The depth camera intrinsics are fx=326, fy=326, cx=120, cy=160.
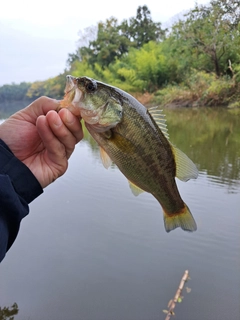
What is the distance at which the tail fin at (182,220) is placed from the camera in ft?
6.70

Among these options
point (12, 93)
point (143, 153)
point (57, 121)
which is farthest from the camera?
point (12, 93)

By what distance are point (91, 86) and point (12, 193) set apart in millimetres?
706

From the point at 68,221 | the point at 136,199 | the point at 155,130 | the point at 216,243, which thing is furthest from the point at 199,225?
the point at 155,130

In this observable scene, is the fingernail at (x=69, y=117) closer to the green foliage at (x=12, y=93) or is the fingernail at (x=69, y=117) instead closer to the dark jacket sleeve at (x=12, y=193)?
the dark jacket sleeve at (x=12, y=193)

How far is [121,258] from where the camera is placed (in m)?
4.04

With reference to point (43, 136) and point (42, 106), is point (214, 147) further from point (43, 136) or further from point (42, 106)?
point (43, 136)

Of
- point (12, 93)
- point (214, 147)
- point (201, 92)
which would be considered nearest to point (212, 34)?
point (201, 92)

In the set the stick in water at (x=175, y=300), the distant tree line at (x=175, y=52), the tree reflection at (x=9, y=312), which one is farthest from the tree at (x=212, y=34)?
the tree reflection at (x=9, y=312)

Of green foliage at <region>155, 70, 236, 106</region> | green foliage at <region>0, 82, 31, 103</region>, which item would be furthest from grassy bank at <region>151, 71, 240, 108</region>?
green foliage at <region>0, 82, 31, 103</region>

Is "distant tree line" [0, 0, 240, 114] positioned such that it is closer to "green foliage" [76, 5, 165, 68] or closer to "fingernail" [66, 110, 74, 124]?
"green foliage" [76, 5, 165, 68]

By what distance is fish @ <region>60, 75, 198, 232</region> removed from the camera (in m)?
1.77

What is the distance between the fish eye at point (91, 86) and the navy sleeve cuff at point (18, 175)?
555 millimetres

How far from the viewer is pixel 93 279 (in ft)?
12.1

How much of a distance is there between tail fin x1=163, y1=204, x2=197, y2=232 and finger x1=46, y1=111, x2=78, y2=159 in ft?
2.53
